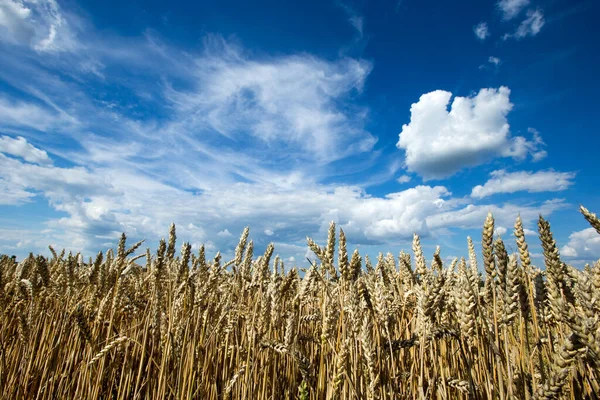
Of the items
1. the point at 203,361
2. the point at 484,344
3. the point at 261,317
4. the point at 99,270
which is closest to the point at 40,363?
the point at 99,270

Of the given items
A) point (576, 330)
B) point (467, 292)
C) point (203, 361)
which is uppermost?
point (467, 292)

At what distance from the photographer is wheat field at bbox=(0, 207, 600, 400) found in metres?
1.78

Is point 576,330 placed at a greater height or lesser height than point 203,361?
greater

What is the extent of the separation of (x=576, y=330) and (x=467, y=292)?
0.55 metres

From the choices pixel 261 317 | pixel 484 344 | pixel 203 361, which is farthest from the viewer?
pixel 203 361

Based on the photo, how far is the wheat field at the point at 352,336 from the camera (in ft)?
5.83

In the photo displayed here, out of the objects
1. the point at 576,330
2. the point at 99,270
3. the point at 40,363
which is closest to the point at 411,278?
the point at 576,330

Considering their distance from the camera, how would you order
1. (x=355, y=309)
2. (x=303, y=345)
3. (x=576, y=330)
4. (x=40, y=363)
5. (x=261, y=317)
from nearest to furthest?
(x=576, y=330), (x=355, y=309), (x=261, y=317), (x=40, y=363), (x=303, y=345)

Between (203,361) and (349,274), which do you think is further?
(203,361)

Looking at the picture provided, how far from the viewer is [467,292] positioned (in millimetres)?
1824

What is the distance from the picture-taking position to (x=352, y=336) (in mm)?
2131

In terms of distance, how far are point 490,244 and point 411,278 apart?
72.4 inches

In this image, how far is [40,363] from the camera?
339 cm

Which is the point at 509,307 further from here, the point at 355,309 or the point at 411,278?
the point at 411,278
